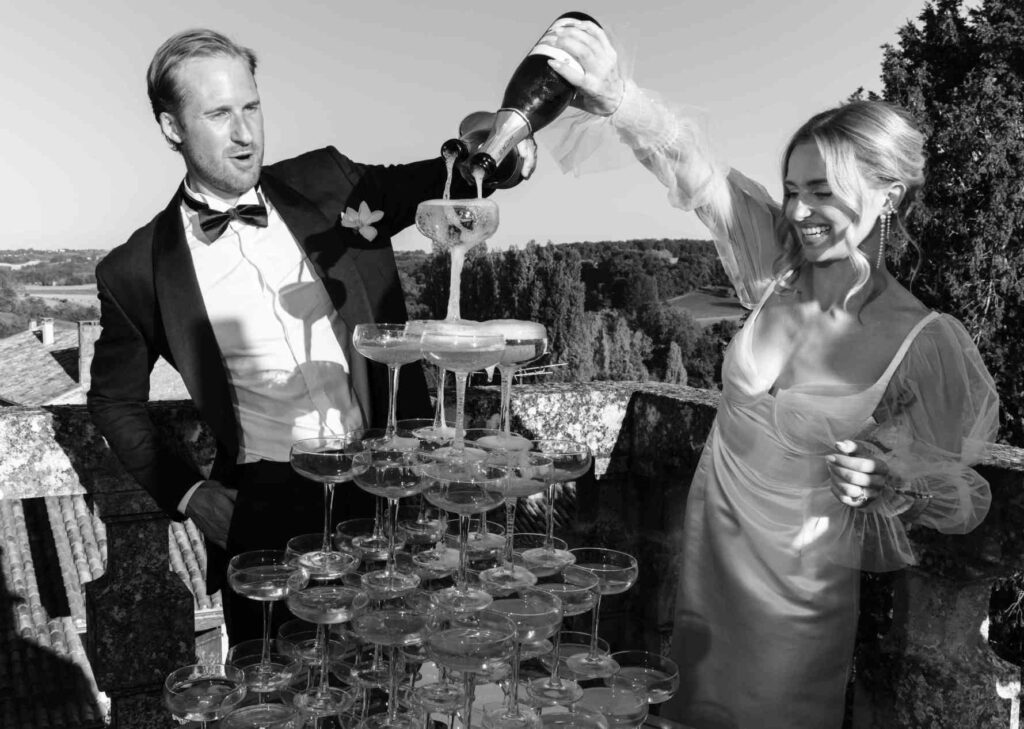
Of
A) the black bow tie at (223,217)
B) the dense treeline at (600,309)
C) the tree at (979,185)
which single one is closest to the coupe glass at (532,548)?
the black bow tie at (223,217)

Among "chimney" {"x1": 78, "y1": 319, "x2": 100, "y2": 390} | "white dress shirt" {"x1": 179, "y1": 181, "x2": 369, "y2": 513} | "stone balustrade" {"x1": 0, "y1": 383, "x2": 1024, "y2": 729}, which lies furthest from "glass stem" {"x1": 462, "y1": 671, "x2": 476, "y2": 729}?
"chimney" {"x1": 78, "y1": 319, "x2": 100, "y2": 390}

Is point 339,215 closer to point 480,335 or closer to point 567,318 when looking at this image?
point 480,335

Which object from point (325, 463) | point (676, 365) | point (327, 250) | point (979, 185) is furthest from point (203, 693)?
point (676, 365)

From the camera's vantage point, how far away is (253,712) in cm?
194

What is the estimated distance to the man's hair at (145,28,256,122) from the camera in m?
2.67

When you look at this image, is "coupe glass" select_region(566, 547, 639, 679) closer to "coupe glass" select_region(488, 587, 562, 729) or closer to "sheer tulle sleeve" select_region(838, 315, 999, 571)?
"coupe glass" select_region(488, 587, 562, 729)

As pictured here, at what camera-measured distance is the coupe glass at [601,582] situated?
6.44ft

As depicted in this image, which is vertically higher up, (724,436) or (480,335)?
(480,335)

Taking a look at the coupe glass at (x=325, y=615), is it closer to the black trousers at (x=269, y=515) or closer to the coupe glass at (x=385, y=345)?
the coupe glass at (x=385, y=345)

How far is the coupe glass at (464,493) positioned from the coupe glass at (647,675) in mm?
371

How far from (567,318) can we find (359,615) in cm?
4867

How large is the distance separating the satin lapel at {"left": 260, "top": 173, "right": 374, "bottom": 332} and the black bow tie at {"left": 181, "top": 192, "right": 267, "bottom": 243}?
8cm

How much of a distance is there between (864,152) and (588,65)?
72 centimetres

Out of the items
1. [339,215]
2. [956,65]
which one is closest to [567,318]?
[956,65]
